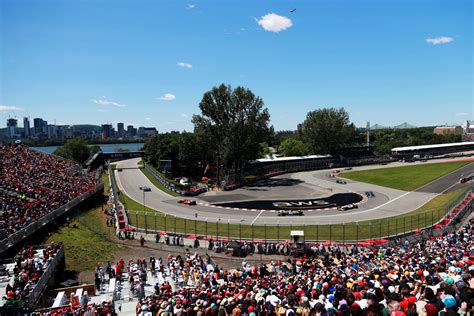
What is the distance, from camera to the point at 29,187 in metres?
41.6

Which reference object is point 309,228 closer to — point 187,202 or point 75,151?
point 187,202

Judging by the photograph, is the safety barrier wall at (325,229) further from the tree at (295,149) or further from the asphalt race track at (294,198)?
the tree at (295,149)

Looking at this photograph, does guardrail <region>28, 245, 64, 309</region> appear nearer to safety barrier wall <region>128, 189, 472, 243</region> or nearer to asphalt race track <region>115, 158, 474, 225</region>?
safety barrier wall <region>128, 189, 472, 243</region>

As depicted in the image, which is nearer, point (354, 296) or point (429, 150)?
point (354, 296)

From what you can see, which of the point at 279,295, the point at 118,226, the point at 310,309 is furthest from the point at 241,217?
the point at 310,309

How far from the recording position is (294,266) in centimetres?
2392

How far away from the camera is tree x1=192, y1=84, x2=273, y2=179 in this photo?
236 ft

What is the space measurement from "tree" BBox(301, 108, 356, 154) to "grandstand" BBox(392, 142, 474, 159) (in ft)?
55.2

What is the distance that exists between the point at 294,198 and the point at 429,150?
82114 mm

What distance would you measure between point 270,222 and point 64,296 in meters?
25.8

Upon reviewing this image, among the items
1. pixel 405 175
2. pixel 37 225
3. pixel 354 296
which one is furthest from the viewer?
pixel 405 175

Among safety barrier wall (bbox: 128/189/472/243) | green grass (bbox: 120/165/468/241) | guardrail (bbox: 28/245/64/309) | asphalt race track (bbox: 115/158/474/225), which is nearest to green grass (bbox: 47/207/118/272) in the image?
guardrail (bbox: 28/245/64/309)

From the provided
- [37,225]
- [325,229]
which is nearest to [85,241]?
[37,225]

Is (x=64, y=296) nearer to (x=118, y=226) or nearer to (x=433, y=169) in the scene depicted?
(x=118, y=226)
